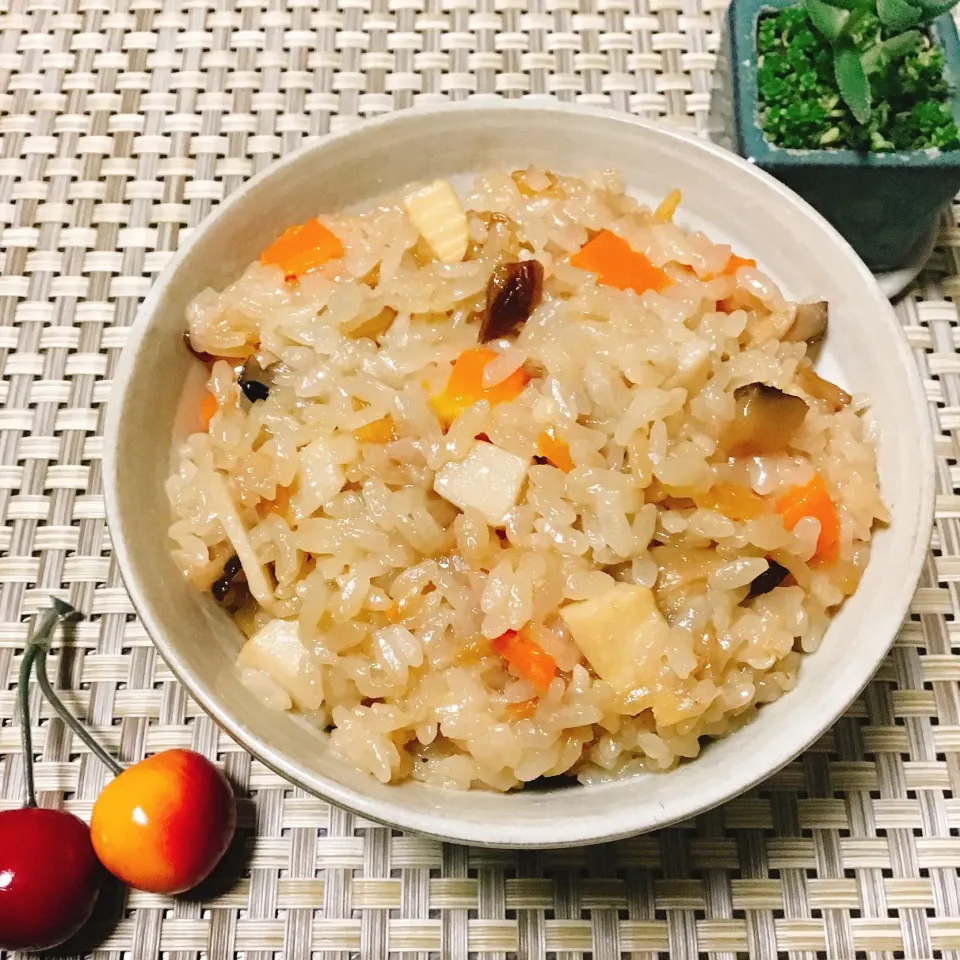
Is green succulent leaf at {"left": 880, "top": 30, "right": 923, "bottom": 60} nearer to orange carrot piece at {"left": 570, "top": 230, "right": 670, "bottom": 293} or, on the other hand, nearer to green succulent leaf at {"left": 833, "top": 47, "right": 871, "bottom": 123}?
green succulent leaf at {"left": 833, "top": 47, "right": 871, "bottom": 123}

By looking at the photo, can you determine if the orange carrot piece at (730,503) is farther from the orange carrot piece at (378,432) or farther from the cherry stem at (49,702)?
the cherry stem at (49,702)

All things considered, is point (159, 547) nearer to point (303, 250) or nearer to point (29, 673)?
point (29, 673)

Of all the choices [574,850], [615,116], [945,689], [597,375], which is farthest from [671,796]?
[615,116]

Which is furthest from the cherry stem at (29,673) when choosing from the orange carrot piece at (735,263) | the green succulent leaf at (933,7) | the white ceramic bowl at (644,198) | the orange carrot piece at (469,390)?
the green succulent leaf at (933,7)

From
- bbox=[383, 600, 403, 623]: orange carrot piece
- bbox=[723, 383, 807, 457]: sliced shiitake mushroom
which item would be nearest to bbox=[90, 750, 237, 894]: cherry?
bbox=[383, 600, 403, 623]: orange carrot piece

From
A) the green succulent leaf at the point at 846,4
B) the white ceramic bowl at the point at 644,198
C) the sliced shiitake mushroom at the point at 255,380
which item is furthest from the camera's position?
the green succulent leaf at the point at 846,4

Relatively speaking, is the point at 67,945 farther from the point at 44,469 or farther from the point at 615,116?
the point at 615,116

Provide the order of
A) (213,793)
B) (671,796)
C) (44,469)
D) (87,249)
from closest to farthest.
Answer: (671,796) < (213,793) < (44,469) < (87,249)
